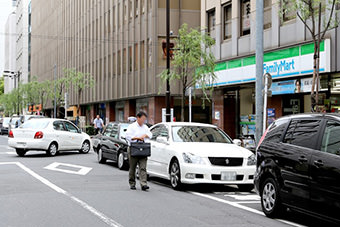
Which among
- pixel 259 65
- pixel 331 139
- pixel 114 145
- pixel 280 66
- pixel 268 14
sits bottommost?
pixel 114 145

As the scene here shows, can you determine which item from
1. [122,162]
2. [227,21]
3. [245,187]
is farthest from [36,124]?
[245,187]

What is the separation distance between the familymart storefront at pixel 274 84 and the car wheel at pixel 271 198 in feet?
33.5

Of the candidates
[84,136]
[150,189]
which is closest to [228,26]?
[84,136]

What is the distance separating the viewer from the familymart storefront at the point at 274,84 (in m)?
18.7

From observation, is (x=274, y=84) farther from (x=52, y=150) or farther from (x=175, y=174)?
(x=175, y=174)

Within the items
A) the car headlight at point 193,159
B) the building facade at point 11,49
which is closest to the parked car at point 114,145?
the car headlight at point 193,159

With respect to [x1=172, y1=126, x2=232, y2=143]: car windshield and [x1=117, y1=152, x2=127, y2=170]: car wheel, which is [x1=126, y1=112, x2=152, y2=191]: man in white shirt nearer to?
[x1=172, y1=126, x2=232, y2=143]: car windshield

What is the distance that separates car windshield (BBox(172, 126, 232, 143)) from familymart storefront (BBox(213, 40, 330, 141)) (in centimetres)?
669

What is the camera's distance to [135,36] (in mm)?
37750

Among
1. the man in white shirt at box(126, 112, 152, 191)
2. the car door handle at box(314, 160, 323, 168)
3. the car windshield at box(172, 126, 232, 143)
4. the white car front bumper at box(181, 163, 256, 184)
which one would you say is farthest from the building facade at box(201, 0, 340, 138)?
the car door handle at box(314, 160, 323, 168)

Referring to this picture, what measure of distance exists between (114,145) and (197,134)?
4997 millimetres

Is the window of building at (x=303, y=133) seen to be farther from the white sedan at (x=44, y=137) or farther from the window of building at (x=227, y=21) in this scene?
the window of building at (x=227, y=21)

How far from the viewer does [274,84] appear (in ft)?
70.3

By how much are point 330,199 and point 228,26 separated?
64.4ft
